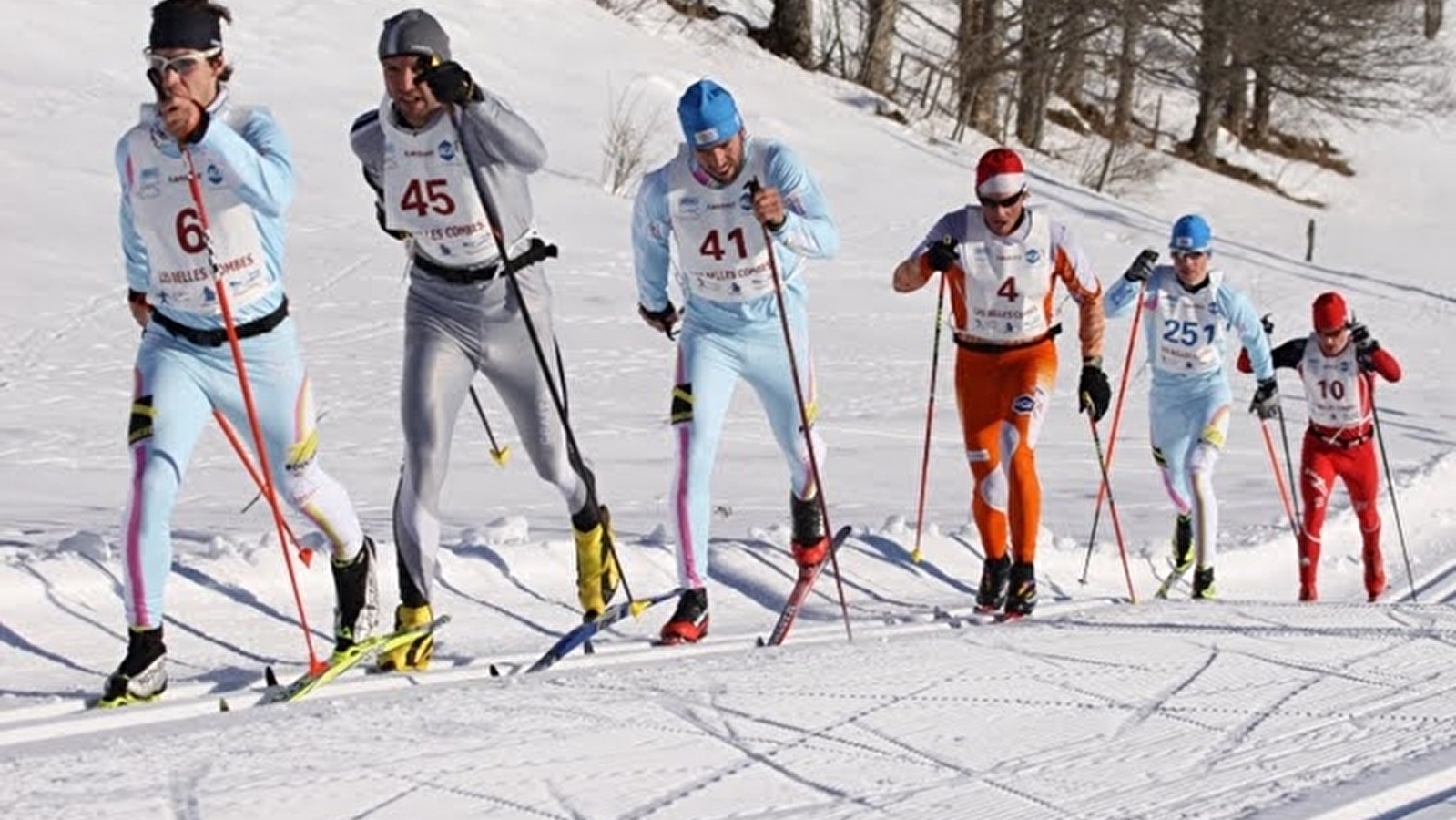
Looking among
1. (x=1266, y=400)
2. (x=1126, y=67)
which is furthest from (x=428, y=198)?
(x=1126, y=67)

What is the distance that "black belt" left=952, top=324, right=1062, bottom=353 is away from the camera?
9.03 m

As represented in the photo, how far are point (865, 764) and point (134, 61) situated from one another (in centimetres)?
1949

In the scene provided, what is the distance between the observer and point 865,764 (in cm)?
527

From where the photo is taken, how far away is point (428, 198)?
23.2ft

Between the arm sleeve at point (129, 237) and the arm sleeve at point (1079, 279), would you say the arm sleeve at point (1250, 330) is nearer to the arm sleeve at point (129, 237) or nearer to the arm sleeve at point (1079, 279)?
the arm sleeve at point (1079, 279)

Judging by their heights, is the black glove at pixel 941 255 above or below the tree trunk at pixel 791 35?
below

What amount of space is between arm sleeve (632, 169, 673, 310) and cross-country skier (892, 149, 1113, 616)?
1.29m

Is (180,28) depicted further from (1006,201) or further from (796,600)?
(1006,201)

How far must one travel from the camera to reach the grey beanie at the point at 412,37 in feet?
22.1

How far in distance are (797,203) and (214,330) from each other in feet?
7.52

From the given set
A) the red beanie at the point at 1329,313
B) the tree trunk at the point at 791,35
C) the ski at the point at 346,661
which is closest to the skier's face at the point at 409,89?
the ski at the point at 346,661

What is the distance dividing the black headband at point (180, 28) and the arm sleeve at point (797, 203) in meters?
2.29

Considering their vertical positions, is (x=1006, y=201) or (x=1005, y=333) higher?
(x=1006, y=201)

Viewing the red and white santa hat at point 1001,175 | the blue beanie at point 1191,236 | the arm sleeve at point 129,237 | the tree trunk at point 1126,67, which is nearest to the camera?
the arm sleeve at point 129,237
